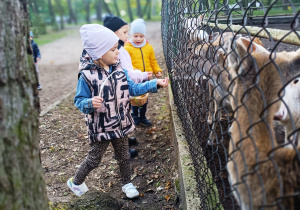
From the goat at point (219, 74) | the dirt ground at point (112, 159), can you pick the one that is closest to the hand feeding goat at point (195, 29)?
the goat at point (219, 74)

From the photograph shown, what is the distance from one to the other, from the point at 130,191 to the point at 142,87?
1252 millimetres

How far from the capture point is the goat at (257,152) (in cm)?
158

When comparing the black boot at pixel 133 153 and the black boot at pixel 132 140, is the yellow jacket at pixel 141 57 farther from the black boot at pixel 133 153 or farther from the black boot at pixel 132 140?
the black boot at pixel 133 153

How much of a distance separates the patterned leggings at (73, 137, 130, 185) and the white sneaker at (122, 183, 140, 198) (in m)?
0.06

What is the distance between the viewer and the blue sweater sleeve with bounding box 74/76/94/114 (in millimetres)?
2978

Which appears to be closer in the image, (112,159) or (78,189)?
(78,189)

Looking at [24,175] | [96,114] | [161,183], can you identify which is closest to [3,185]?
[24,175]

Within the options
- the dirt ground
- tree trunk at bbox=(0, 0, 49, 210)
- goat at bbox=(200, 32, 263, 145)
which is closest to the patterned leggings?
the dirt ground

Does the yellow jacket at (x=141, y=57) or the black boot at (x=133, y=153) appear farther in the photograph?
the yellow jacket at (x=141, y=57)

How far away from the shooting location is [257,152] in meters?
1.52

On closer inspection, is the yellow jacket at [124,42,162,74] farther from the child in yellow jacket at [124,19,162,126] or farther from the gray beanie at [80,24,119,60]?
the gray beanie at [80,24,119,60]

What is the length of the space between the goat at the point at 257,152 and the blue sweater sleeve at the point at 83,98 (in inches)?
58.7

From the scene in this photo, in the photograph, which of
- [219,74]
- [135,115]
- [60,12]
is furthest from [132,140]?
[60,12]

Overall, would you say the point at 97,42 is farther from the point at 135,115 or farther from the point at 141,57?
the point at 135,115
